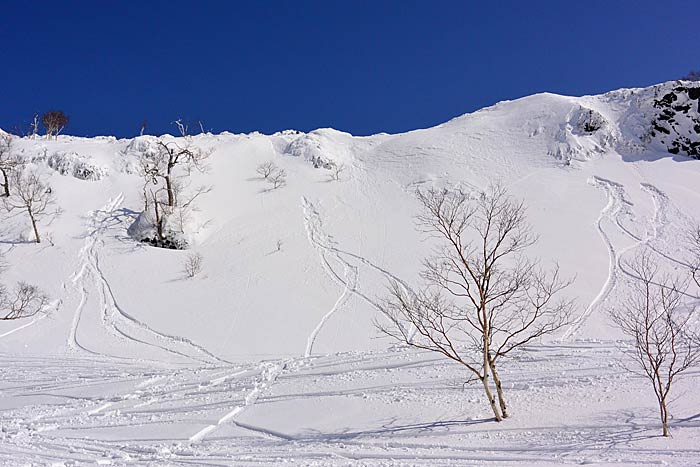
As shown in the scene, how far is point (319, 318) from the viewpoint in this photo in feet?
66.2

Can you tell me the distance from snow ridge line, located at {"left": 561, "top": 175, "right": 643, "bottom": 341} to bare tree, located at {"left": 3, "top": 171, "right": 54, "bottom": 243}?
29599mm

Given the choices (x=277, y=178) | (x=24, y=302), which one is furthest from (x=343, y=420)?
(x=277, y=178)

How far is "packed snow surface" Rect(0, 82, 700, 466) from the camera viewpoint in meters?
9.90

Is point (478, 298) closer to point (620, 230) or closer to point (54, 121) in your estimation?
point (620, 230)

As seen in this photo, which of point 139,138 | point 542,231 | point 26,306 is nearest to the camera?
point 26,306

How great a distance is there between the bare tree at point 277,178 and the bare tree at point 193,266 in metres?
10.7

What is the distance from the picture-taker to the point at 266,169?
3744cm

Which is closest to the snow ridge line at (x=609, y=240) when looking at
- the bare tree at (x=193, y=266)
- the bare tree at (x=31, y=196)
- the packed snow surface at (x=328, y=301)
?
the packed snow surface at (x=328, y=301)

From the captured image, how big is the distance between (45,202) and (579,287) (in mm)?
30844

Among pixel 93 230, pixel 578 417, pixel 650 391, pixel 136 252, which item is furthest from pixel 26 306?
pixel 650 391

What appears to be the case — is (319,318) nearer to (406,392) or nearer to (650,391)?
(406,392)

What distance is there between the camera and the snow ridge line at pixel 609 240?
18017 mm

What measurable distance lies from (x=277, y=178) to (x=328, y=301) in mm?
16180

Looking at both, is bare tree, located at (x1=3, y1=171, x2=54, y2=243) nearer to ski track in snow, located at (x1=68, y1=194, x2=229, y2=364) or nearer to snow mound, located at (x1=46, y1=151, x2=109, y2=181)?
snow mound, located at (x1=46, y1=151, x2=109, y2=181)
